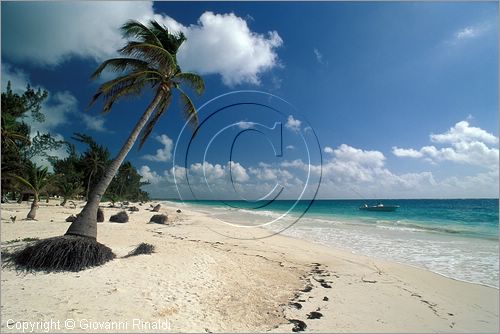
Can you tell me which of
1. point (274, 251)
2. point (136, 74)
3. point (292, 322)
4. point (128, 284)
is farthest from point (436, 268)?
point (136, 74)

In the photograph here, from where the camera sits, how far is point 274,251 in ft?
40.4

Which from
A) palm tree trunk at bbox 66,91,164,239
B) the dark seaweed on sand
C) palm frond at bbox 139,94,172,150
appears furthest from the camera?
palm frond at bbox 139,94,172,150

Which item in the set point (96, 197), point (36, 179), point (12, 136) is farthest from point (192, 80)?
point (12, 136)

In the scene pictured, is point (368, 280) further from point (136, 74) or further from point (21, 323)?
point (136, 74)

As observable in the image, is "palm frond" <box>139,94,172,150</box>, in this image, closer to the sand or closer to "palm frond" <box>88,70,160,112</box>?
"palm frond" <box>88,70,160,112</box>

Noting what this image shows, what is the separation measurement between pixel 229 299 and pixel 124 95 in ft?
26.8

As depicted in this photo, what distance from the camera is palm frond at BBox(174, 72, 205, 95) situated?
1074 centimetres

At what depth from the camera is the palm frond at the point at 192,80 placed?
10.7 meters

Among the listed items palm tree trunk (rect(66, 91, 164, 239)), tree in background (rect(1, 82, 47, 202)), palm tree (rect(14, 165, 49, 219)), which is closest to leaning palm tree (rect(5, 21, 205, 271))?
palm tree trunk (rect(66, 91, 164, 239))

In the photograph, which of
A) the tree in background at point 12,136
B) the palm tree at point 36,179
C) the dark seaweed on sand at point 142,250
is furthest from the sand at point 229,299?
the tree in background at point 12,136

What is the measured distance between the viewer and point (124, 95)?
10.1m

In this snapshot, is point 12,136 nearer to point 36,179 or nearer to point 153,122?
point 36,179

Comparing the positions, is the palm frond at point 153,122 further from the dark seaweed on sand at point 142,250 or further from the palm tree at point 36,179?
the palm tree at point 36,179

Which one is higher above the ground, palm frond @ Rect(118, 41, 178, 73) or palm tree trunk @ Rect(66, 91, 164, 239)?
palm frond @ Rect(118, 41, 178, 73)
